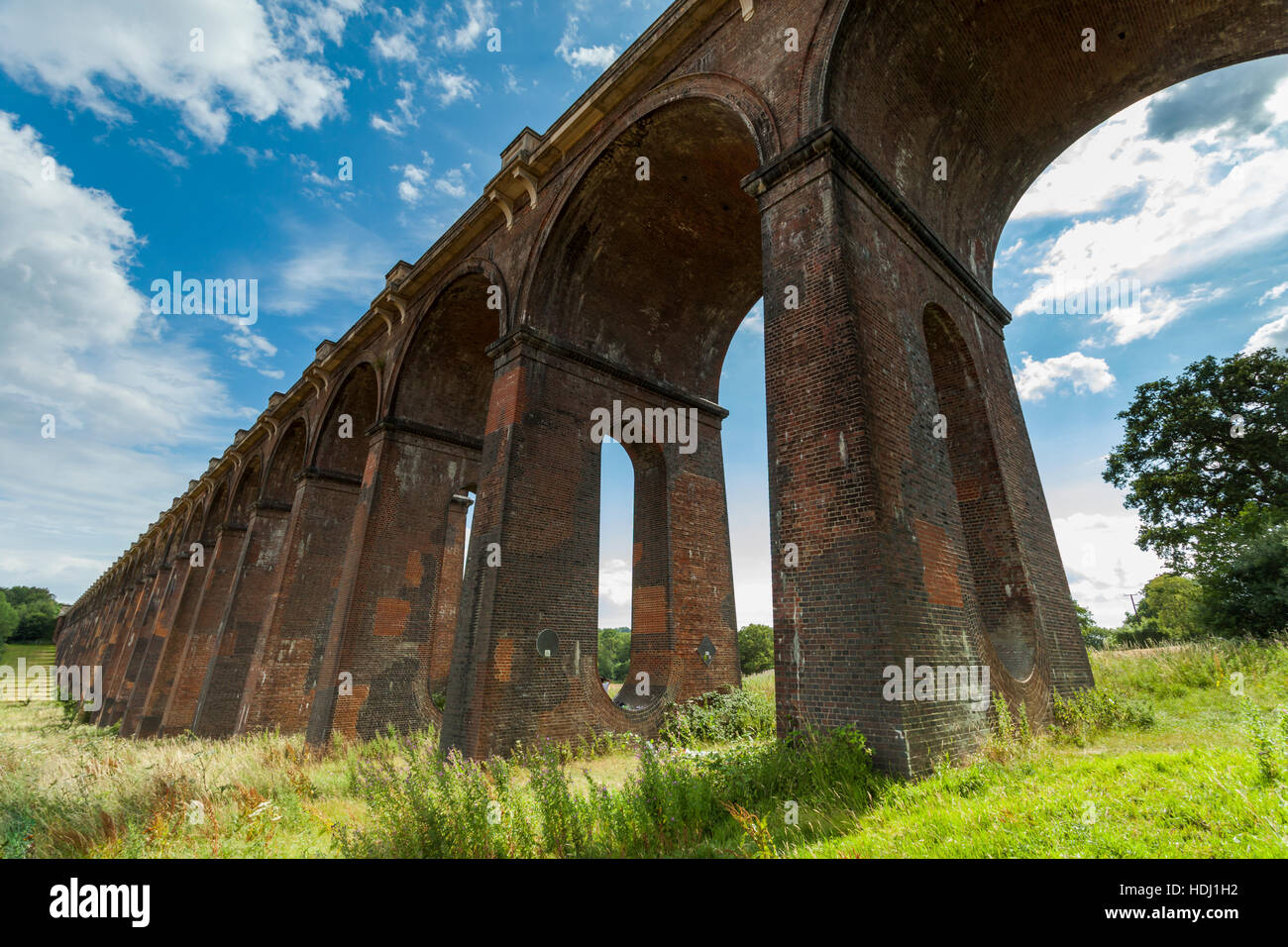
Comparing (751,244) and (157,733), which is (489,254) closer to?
(751,244)

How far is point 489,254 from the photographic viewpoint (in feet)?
44.1

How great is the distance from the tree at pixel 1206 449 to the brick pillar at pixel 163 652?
1401 inches

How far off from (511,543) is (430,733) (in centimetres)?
511

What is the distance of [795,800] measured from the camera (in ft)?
16.2

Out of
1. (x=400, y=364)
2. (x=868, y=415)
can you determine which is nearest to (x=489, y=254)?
(x=400, y=364)

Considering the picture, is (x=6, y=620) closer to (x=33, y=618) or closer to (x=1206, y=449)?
(x=33, y=618)

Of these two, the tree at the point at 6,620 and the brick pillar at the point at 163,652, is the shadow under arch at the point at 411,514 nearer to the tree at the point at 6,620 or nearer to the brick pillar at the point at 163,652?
the brick pillar at the point at 163,652

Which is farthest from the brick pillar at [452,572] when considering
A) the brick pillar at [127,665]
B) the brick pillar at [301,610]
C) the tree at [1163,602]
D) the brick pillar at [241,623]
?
the tree at [1163,602]

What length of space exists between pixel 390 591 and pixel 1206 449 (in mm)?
27831

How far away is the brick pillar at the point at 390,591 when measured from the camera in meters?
12.5
